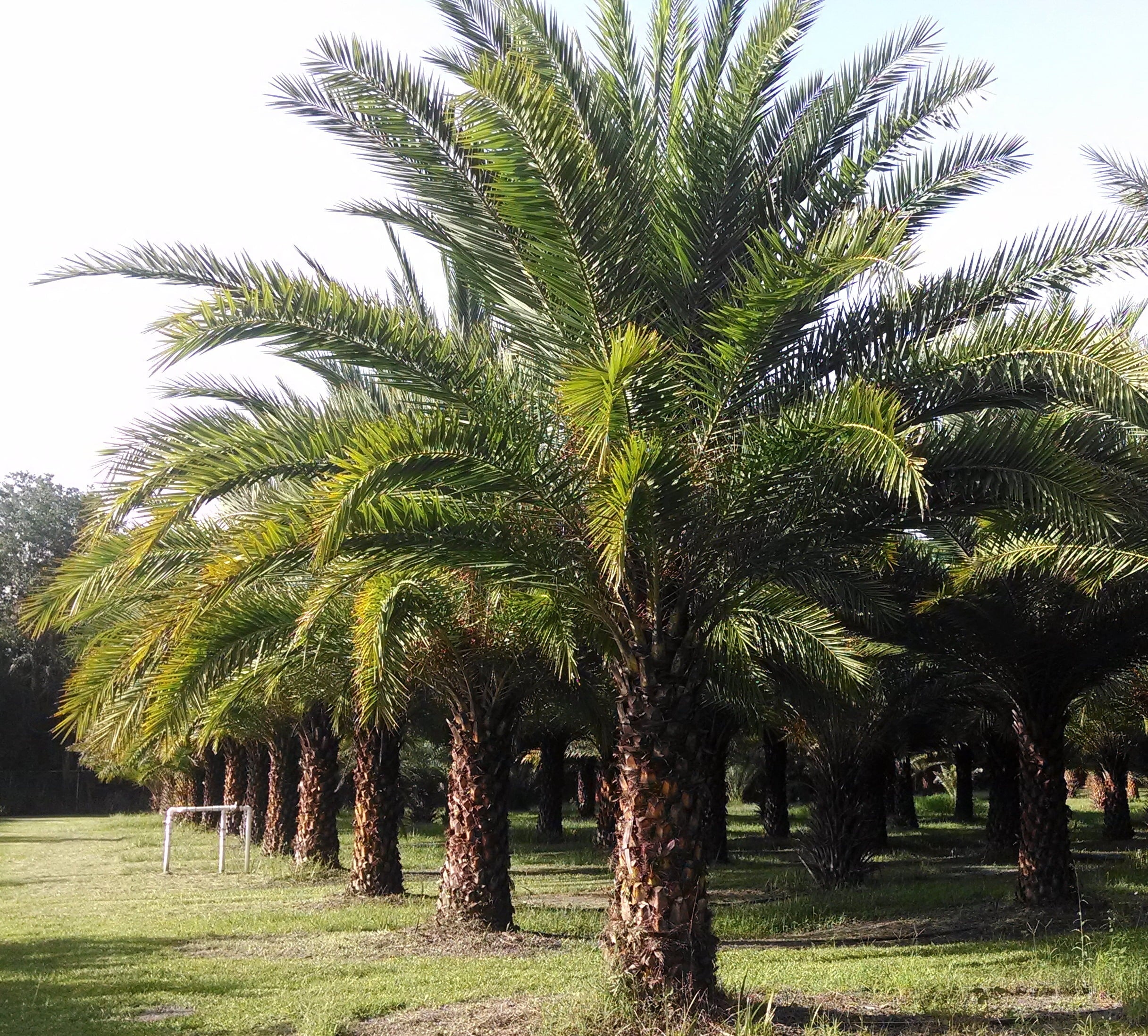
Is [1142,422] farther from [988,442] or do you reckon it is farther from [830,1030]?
[830,1030]

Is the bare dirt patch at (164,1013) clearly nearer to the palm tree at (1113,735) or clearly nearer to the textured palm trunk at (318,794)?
the textured palm trunk at (318,794)

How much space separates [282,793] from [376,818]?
35.7ft

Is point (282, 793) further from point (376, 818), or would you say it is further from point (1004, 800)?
point (1004, 800)

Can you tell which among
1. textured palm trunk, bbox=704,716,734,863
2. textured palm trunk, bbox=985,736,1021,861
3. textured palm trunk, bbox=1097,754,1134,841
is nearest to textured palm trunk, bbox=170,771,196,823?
textured palm trunk, bbox=704,716,734,863

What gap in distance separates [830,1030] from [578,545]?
359cm

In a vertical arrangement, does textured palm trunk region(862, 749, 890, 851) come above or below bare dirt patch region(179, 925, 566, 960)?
above

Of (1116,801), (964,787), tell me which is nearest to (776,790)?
(1116,801)

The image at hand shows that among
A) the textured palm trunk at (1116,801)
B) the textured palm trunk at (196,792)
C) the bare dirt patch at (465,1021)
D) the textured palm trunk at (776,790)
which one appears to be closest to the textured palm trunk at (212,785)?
the textured palm trunk at (196,792)

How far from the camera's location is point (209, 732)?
40.5ft

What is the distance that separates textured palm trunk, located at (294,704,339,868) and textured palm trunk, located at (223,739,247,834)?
9406mm

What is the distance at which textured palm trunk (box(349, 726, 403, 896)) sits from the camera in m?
16.5

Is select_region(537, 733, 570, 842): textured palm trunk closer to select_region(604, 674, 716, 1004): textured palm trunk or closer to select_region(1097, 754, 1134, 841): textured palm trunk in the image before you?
select_region(1097, 754, 1134, 841): textured palm trunk

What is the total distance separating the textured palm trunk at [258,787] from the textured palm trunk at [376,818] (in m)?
14.6

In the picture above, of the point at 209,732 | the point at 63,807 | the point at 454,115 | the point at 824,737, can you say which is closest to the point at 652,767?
the point at 454,115
